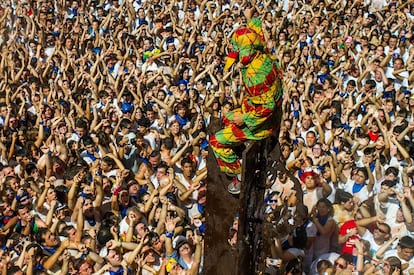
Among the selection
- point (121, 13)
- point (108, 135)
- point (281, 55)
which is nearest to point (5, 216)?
→ point (108, 135)

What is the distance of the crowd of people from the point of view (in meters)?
6.58

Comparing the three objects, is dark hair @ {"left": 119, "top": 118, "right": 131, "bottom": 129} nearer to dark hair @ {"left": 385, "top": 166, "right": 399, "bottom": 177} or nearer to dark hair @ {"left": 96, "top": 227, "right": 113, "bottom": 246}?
dark hair @ {"left": 96, "top": 227, "right": 113, "bottom": 246}

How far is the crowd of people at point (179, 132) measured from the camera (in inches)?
259

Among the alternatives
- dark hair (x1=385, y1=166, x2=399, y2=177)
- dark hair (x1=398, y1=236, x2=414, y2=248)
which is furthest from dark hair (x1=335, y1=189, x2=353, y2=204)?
dark hair (x1=398, y1=236, x2=414, y2=248)

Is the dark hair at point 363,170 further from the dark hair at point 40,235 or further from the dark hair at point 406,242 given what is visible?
the dark hair at point 40,235

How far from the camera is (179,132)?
348 inches

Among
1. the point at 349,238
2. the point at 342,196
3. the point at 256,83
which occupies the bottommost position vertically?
the point at 349,238

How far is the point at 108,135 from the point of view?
8.64 metres

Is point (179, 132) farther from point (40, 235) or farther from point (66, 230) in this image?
point (40, 235)

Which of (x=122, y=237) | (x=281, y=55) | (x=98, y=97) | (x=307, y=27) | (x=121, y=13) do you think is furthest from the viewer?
(x=121, y=13)

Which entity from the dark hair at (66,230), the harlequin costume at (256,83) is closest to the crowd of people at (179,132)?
the dark hair at (66,230)

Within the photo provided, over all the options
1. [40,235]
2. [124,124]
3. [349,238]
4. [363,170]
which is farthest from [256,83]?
[124,124]

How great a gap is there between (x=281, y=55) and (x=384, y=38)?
2.01 m

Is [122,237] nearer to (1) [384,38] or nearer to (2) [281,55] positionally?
(2) [281,55]
